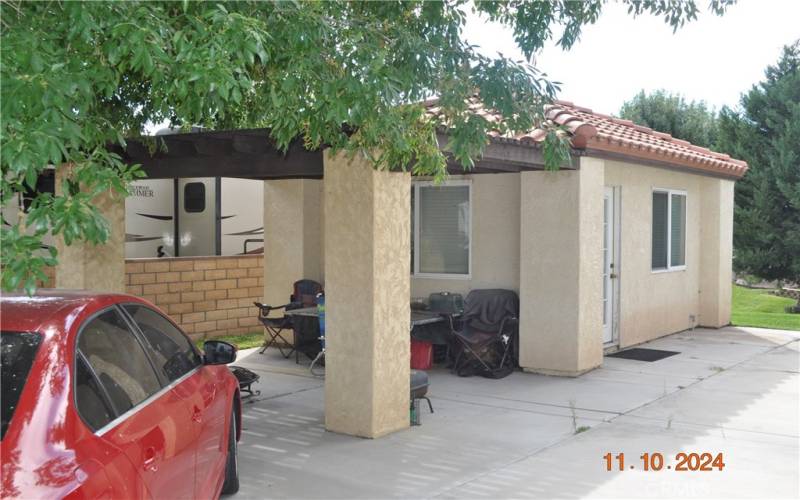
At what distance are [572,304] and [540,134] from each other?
78.0 inches

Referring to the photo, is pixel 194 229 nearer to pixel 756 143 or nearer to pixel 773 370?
pixel 773 370

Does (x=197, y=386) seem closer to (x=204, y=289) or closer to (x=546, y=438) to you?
(x=546, y=438)

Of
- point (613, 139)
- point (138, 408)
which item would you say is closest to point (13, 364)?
point (138, 408)

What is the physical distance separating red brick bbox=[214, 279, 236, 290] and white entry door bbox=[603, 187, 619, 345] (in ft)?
19.5

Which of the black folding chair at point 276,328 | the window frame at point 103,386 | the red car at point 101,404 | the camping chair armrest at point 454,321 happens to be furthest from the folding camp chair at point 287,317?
the window frame at point 103,386

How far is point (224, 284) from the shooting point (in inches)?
525

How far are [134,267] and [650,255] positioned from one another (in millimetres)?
7412

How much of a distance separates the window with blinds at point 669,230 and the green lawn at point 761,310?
225cm

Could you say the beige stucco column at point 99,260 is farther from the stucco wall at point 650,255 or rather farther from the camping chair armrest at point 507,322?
the stucco wall at point 650,255

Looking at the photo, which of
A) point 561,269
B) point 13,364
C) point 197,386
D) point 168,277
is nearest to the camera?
point 13,364

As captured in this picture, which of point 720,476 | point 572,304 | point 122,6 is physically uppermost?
point 122,6

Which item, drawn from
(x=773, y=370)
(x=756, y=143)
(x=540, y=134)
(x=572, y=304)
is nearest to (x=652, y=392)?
(x=572, y=304)

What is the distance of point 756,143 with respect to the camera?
1958 cm

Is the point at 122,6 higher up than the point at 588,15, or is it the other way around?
the point at 588,15
